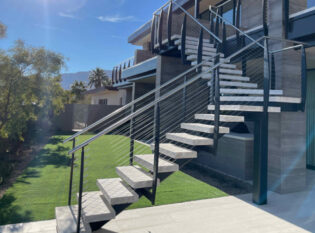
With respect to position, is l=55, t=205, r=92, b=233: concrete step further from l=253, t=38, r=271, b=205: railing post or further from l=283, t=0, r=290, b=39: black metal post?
l=283, t=0, r=290, b=39: black metal post

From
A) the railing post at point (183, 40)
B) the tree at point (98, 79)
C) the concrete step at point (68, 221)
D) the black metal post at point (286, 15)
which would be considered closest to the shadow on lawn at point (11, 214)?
the concrete step at point (68, 221)

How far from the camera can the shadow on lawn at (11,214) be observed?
3.01 meters

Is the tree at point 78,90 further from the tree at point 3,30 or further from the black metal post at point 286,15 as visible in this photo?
the black metal post at point 286,15

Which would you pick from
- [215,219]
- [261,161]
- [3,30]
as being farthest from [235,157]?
[3,30]

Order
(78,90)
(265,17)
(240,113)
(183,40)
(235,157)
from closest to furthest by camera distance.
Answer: (240,113), (265,17), (235,157), (183,40), (78,90)

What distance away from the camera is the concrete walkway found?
2.90 metres

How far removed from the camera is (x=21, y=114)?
260 inches

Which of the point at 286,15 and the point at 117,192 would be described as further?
the point at 286,15

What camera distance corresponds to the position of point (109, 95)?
77.8 feet

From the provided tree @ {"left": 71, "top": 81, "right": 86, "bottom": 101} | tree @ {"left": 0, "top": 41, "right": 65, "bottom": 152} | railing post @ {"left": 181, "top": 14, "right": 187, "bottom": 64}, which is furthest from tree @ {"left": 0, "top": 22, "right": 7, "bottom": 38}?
tree @ {"left": 71, "top": 81, "right": 86, "bottom": 101}

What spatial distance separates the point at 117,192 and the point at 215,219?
4.94ft

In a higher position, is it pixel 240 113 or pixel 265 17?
pixel 265 17

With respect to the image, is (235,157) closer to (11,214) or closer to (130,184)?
(130,184)

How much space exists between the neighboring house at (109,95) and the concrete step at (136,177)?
14532 mm
